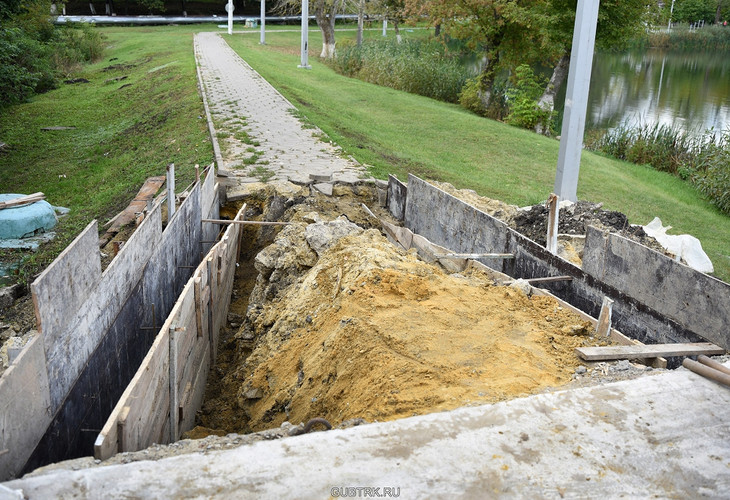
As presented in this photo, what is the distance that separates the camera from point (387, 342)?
17.2ft

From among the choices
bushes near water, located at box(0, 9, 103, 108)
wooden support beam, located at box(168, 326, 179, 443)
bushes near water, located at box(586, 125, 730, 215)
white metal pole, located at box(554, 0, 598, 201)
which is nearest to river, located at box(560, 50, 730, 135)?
bushes near water, located at box(586, 125, 730, 215)

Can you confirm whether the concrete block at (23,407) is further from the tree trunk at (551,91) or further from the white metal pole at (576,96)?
the tree trunk at (551,91)

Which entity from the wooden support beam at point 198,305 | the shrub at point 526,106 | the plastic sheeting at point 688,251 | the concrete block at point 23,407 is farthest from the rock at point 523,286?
the shrub at point 526,106

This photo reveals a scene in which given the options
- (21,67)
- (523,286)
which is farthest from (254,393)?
(21,67)

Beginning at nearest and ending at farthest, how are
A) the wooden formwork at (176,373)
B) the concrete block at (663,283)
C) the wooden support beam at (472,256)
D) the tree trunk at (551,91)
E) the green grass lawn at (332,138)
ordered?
the wooden formwork at (176,373) < the concrete block at (663,283) < the wooden support beam at (472,256) < the green grass lawn at (332,138) < the tree trunk at (551,91)

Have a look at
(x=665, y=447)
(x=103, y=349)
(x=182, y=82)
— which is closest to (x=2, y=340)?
(x=103, y=349)

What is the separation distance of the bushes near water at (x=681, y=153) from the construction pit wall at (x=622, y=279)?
28.3 feet

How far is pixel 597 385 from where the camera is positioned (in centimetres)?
468

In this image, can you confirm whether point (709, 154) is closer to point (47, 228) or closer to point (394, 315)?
point (394, 315)

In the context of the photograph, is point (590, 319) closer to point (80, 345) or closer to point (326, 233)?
point (326, 233)

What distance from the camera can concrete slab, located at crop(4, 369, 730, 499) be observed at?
354 cm

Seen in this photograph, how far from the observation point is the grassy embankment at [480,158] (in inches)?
508

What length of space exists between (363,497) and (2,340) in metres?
5.87

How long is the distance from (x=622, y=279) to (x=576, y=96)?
15.0 ft
